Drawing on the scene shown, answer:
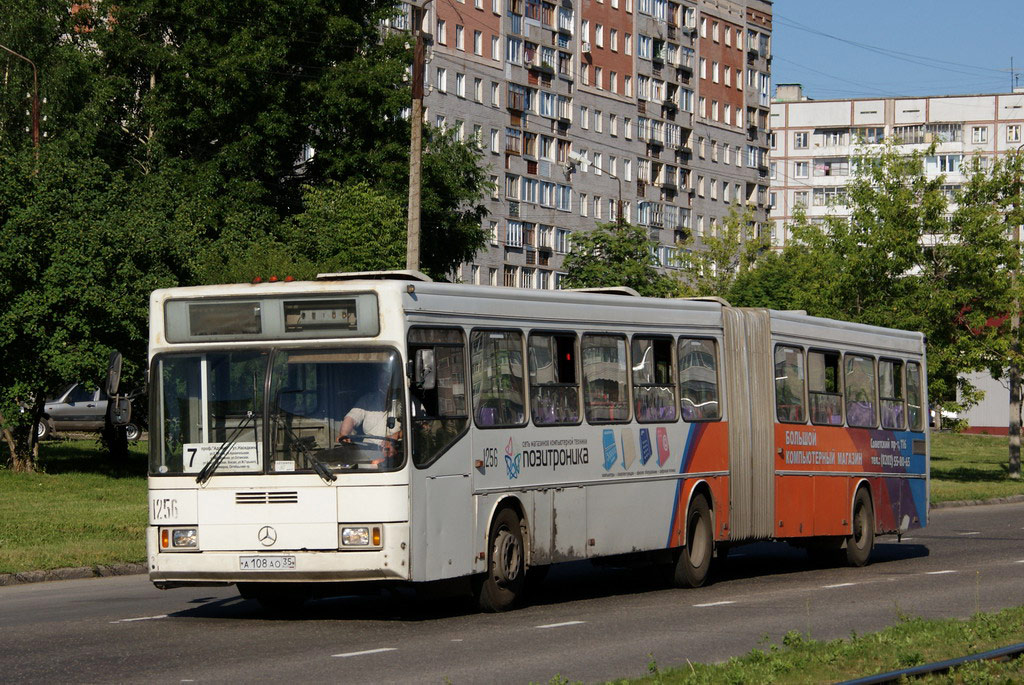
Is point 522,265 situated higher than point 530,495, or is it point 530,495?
point 522,265

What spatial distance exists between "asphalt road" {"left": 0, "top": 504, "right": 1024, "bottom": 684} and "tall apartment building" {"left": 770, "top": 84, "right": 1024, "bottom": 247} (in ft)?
478

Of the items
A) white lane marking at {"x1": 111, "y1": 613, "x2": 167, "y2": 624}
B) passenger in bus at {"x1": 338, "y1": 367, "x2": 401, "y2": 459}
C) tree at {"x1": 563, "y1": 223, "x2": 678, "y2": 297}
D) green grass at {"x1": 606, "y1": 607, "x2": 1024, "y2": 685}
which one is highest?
tree at {"x1": 563, "y1": 223, "x2": 678, "y2": 297}

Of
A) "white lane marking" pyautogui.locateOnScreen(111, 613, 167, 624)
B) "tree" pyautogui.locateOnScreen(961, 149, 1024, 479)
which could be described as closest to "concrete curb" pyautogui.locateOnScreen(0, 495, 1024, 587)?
"white lane marking" pyautogui.locateOnScreen(111, 613, 167, 624)

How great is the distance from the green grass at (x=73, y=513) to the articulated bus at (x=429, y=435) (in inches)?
248

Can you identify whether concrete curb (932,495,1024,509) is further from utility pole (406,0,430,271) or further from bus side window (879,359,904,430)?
utility pole (406,0,430,271)

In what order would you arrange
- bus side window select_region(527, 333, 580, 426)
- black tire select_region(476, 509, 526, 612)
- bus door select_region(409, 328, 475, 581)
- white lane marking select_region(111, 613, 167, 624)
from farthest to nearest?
bus side window select_region(527, 333, 580, 426)
black tire select_region(476, 509, 526, 612)
white lane marking select_region(111, 613, 167, 624)
bus door select_region(409, 328, 475, 581)

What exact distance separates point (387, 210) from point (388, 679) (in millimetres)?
35348

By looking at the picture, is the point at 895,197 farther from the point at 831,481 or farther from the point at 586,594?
the point at 586,594

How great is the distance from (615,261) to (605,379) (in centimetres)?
4692

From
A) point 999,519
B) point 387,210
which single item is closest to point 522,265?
point 387,210

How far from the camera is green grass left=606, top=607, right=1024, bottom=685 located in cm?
1038

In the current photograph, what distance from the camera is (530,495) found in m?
15.6

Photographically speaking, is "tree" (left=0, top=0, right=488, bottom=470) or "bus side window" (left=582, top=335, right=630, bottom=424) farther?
"tree" (left=0, top=0, right=488, bottom=470)

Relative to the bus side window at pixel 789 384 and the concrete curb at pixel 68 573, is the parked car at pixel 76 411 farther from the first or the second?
the bus side window at pixel 789 384
